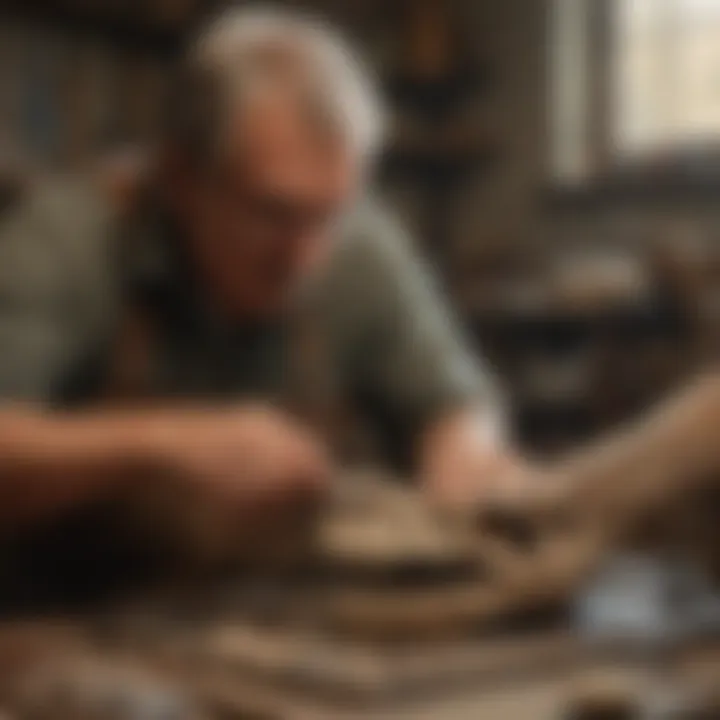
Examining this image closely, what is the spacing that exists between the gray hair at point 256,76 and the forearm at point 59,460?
0.17m

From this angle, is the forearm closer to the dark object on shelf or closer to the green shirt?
the green shirt

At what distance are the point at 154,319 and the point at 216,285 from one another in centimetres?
4

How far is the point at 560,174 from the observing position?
3.04 ft

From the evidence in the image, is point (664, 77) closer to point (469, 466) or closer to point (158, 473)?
point (469, 466)

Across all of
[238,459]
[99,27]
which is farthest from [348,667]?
[99,27]

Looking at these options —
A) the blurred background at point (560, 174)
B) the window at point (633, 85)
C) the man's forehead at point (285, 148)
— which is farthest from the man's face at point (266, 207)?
the window at point (633, 85)

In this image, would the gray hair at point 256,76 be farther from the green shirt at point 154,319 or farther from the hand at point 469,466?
the hand at point 469,466

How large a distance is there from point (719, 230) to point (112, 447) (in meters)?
0.45

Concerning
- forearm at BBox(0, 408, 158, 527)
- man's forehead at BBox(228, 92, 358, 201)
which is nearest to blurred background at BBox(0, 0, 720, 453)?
man's forehead at BBox(228, 92, 358, 201)

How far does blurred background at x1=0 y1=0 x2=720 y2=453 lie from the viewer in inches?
33.9

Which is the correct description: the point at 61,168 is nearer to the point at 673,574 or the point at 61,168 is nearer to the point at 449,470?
the point at 449,470

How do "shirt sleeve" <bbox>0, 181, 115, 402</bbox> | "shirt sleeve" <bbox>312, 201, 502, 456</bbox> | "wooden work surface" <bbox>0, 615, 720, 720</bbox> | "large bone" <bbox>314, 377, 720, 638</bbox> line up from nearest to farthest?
"wooden work surface" <bbox>0, 615, 720, 720</bbox> < "large bone" <bbox>314, 377, 720, 638</bbox> < "shirt sleeve" <bbox>0, 181, 115, 402</bbox> < "shirt sleeve" <bbox>312, 201, 502, 456</bbox>

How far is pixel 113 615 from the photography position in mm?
605

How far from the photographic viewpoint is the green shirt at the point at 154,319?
726 mm
